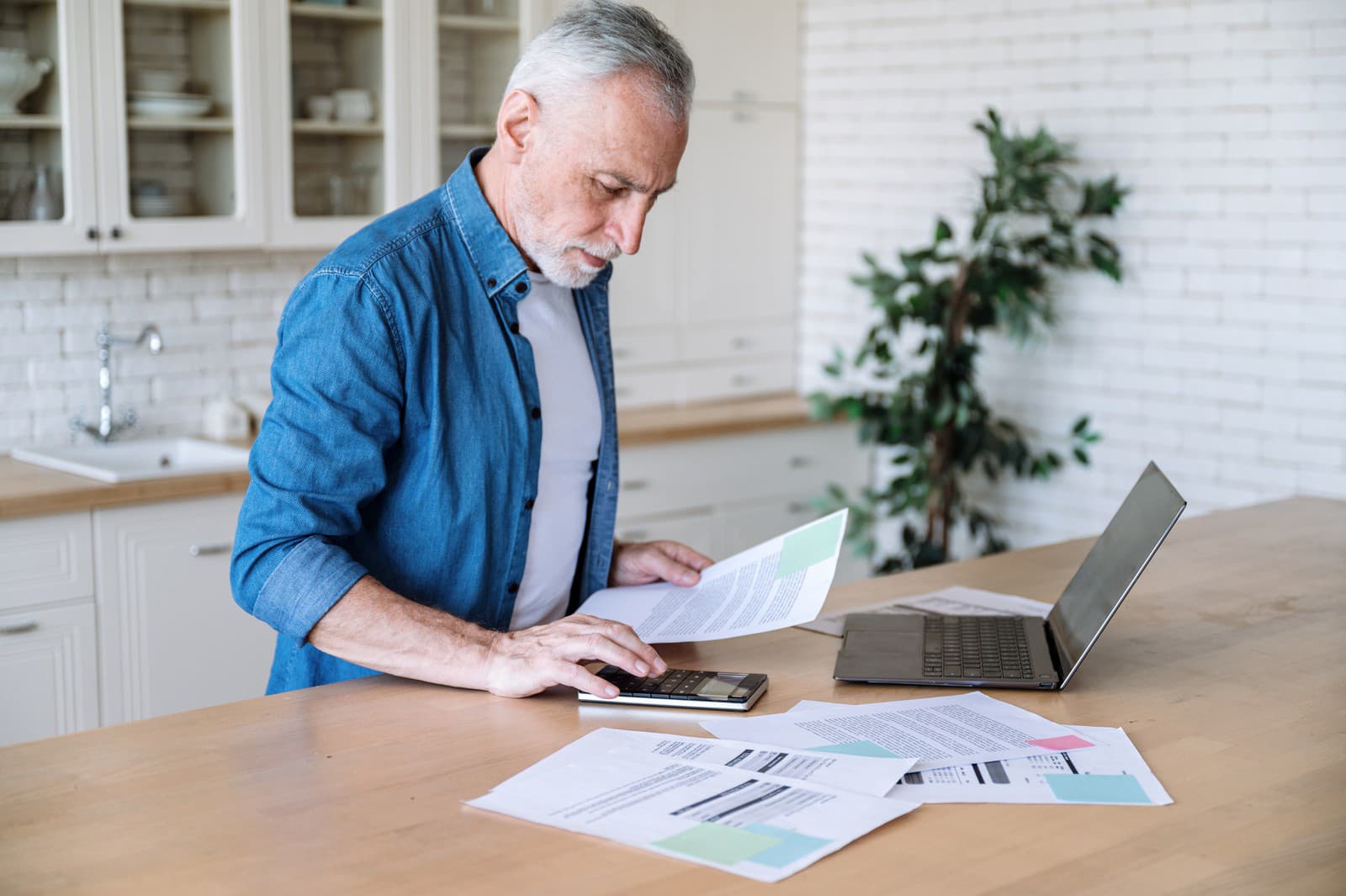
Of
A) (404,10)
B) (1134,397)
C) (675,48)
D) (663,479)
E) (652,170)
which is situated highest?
(404,10)

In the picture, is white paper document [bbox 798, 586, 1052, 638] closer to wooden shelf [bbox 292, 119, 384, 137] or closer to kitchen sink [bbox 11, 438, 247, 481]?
kitchen sink [bbox 11, 438, 247, 481]

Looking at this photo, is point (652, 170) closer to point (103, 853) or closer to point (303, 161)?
point (103, 853)

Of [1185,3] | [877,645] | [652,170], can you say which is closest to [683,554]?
[877,645]

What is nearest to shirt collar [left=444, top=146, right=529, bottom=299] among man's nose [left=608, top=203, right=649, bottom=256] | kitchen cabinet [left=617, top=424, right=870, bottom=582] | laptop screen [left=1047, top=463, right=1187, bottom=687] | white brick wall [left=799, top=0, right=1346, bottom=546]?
man's nose [left=608, top=203, right=649, bottom=256]

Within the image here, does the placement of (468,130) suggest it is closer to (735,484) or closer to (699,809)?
(735,484)

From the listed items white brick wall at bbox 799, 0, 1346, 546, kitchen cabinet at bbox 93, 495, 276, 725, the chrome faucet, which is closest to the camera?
kitchen cabinet at bbox 93, 495, 276, 725

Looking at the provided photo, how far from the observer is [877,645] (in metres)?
1.86

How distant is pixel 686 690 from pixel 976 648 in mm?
429

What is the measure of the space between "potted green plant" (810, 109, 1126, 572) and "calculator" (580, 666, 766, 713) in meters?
2.53

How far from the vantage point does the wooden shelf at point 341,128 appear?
3.93m

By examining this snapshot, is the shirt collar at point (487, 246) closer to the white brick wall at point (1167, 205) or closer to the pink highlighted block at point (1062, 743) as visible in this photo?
the pink highlighted block at point (1062, 743)

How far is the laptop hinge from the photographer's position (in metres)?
1.74

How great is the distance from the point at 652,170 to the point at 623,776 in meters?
0.79

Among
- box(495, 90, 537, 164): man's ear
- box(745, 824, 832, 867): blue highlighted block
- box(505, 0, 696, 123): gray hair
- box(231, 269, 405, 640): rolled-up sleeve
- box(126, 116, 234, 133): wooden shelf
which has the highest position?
box(126, 116, 234, 133): wooden shelf
